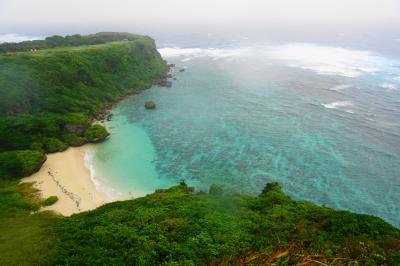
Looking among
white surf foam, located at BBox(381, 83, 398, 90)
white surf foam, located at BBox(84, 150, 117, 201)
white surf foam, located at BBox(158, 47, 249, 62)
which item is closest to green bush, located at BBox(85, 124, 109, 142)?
white surf foam, located at BBox(84, 150, 117, 201)

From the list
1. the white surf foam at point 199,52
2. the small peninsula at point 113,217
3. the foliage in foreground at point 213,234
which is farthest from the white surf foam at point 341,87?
the foliage in foreground at point 213,234

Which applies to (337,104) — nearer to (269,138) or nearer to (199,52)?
(269,138)

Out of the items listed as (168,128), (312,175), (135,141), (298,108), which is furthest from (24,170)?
(298,108)

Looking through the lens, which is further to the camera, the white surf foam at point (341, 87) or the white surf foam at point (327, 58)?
the white surf foam at point (327, 58)

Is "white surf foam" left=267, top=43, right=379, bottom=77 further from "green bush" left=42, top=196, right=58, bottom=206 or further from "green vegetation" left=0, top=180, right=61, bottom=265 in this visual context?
"green vegetation" left=0, top=180, right=61, bottom=265

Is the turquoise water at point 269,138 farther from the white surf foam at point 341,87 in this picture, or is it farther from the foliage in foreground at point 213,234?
the foliage in foreground at point 213,234

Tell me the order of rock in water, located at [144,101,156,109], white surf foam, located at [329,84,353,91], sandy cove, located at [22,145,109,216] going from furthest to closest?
white surf foam, located at [329,84,353,91] → rock in water, located at [144,101,156,109] → sandy cove, located at [22,145,109,216]

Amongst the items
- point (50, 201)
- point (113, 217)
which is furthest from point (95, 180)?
point (113, 217)
